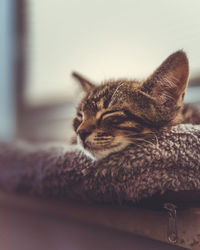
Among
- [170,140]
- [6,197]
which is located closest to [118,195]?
[170,140]

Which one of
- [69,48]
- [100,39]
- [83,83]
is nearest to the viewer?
[83,83]

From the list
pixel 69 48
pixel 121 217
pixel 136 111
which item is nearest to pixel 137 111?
pixel 136 111

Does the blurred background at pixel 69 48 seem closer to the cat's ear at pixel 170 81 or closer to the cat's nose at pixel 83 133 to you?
the cat's ear at pixel 170 81

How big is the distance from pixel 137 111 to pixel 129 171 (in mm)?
142

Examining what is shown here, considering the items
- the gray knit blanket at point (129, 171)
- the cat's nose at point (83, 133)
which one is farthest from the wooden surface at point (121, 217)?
the cat's nose at point (83, 133)

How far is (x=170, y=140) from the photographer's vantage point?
520 millimetres

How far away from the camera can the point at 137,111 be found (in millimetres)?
587

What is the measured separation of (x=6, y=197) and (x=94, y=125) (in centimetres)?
43

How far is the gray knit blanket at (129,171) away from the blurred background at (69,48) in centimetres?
23

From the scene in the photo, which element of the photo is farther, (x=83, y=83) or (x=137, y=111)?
(x=83, y=83)

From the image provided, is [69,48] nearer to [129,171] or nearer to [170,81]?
[170,81]

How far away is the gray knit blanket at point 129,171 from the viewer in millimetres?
483

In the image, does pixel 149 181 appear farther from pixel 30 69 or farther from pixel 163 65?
pixel 30 69

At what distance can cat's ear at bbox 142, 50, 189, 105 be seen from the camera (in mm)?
557
